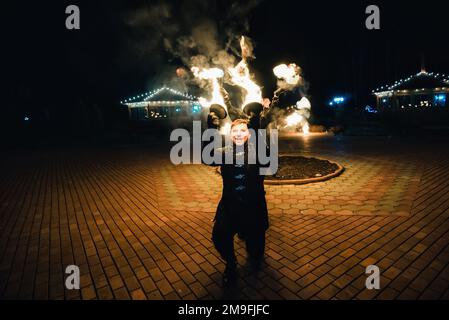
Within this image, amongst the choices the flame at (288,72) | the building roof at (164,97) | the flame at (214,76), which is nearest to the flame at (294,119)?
the flame at (288,72)

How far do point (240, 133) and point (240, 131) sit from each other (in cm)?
3

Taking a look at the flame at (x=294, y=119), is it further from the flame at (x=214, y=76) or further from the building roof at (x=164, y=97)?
the building roof at (x=164, y=97)

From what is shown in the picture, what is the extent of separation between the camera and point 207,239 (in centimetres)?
457

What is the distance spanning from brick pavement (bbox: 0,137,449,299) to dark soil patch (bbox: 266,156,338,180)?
616 mm

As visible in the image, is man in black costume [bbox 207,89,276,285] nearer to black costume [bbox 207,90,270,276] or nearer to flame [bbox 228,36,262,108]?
black costume [bbox 207,90,270,276]

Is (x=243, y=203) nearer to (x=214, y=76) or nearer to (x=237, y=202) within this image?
(x=237, y=202)

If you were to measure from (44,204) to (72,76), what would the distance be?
127 feet

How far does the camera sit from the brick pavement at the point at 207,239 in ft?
10.9

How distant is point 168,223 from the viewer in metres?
5.28

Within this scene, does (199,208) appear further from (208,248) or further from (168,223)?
(208,248)

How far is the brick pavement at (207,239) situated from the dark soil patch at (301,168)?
0.62m

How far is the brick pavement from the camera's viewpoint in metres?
3.34

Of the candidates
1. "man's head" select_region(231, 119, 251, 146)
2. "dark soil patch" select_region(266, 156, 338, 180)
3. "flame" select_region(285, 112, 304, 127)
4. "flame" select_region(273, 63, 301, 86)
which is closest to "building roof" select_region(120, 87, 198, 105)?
"flame" select_region(285, 112, 304, 127)

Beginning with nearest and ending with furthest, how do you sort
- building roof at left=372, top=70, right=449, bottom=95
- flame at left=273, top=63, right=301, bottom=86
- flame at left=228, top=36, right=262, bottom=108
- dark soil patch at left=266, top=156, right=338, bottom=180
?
flame at left=273, top=63, right=301, bottom=86, dark soil patch at left=266, top=156, right=338, bottom=180, flame at left=228, top=36, right=262, bottom=108, building roof at left=372, top=70, right=449, bottom=95
